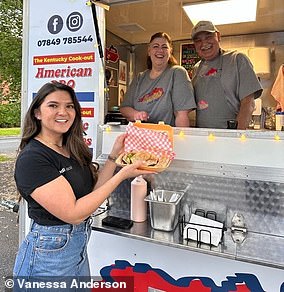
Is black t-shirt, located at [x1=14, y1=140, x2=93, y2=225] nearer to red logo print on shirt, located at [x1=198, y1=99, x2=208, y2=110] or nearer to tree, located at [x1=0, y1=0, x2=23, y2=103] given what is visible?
red logo print on shirt, located at [x1=198, y1=99, x2=208, y2=110]

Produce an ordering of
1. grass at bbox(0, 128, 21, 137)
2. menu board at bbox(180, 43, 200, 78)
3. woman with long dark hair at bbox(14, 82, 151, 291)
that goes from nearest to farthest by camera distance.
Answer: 1. woman with long dark hair at bbox(14, 82, 151, 291)
2. menu board at bbox(180, 43, 200, 78)
3. grass at bbox(0, 128, 21, 137)

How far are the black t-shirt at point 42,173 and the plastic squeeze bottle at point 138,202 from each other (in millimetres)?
372

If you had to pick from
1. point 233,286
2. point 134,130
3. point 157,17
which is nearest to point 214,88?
point 134,130

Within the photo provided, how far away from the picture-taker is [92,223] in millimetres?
1752

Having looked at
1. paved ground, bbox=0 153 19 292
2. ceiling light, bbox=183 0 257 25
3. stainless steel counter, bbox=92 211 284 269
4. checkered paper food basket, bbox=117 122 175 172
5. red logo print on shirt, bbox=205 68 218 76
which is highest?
ceiling light, bbox=183 0 257 25

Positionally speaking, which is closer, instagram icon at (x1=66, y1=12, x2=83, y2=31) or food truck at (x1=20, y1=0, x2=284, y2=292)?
food truck at (x1=20, y1=0, x2=284, y2=292)

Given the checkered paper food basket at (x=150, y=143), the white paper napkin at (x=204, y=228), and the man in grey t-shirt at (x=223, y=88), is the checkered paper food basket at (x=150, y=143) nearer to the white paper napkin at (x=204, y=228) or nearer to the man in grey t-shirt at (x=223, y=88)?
the white paper napkin at (x=204, y=228)

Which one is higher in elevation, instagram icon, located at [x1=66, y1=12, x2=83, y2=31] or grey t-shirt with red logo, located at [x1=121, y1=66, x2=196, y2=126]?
instagram icon, located at [x1=66, y1=12, x2=83, y2=31]

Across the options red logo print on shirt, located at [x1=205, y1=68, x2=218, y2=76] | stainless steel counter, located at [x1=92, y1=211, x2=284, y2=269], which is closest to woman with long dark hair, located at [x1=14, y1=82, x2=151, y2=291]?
stainless steel counter, located at [x1=92, y1=211, x2=284, y2=269]

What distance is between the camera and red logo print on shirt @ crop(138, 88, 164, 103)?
6.58 ft

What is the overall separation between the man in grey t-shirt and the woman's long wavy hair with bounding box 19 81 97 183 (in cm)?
86

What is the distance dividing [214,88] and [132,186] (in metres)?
0.84

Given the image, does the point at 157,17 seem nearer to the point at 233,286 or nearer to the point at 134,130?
the point at 134,130

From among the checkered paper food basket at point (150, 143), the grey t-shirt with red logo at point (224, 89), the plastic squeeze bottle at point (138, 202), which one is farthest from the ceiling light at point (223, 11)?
the plastic squeeze bottle at point (138, 202)
